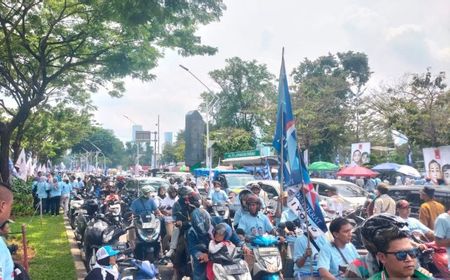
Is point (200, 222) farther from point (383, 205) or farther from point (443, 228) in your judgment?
point (383, 205)

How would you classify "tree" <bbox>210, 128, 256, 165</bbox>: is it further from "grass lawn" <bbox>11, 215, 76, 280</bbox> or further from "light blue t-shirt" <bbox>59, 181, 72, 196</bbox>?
"grass lawn" <bbox>11, 215, 76, 280</bbox>

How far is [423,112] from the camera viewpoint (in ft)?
85.8

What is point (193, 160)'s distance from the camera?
15180 mm

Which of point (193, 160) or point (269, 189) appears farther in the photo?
point (269, 189)

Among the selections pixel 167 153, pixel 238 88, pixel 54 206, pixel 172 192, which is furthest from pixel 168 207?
pixel 167 153

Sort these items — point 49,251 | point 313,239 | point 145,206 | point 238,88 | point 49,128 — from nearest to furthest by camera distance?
point 313,239, point 145,206, point 49,251, point 49,128, point 238,88

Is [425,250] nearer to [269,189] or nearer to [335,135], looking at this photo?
[269,189]

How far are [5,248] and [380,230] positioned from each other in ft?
7.71

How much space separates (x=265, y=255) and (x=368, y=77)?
151 ft

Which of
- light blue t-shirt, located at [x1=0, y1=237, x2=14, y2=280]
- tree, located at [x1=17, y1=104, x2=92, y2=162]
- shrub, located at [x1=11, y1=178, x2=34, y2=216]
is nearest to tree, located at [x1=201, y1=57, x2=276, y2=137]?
tree, located at [x1=17, y1=104, x2=92, y2=162]

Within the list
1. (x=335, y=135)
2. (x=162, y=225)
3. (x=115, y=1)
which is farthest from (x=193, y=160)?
(x=335, y=135)

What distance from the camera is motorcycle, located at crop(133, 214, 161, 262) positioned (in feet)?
29.4

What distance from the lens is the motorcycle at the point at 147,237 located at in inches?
353

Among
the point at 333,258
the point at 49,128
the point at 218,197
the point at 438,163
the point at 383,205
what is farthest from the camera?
the point at 49,128
